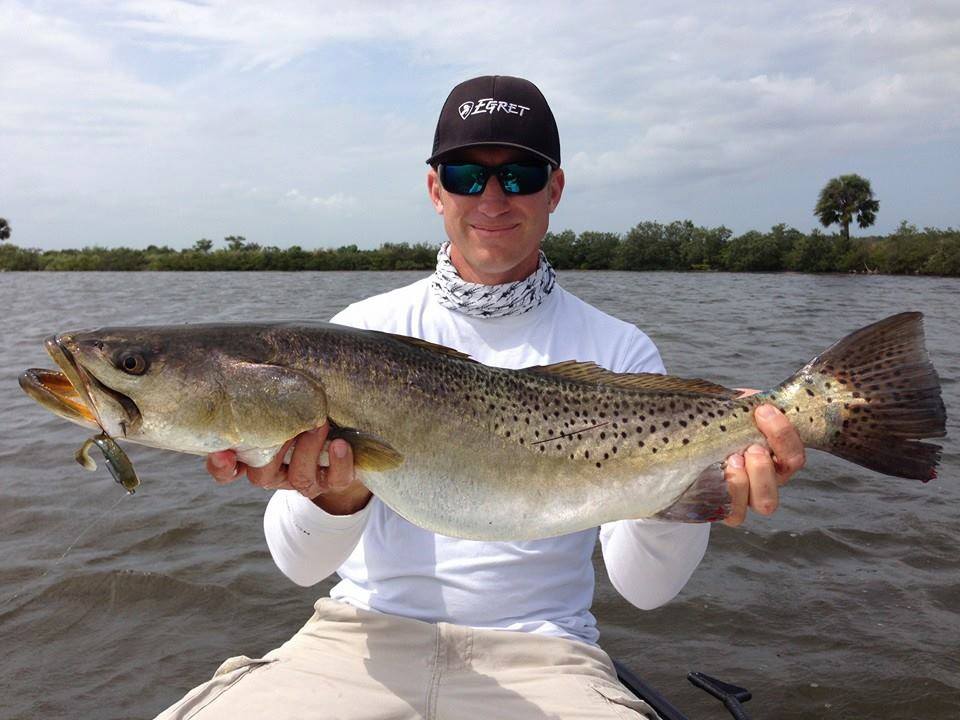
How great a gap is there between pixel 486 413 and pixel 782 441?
1210mm

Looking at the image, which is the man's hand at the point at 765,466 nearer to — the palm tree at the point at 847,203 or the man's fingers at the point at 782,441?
the man's fingers at the point at 782,441

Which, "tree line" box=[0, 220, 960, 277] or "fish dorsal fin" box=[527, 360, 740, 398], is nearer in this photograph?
"fish dorsal fin" box=[527, 360, 740, 398]

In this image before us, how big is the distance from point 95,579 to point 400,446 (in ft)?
17.0

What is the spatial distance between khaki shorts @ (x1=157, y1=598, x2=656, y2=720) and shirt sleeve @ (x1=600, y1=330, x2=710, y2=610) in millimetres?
381

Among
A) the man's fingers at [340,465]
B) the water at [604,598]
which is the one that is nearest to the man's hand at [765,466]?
the man's fingers at [340,465]

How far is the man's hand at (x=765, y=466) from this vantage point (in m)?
2.98

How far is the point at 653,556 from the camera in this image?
3412mm

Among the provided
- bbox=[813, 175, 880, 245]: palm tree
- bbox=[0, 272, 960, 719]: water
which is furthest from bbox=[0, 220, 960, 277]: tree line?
bbox=[0, 272, 960, 719]: water

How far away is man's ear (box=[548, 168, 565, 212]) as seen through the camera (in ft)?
13.6

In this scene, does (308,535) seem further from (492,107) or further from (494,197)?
(492,107)

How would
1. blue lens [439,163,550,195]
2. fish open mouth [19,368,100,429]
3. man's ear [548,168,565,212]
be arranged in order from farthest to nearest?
man's ear [548,168,565,212] → blue lens [439,163,550,195] → fish open mouth [19,368,100,429]

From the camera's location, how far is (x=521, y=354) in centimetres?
386

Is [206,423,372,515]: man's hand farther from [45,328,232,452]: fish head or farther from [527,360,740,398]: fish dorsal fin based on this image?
[527,360,740,398]: fish dorsal fin

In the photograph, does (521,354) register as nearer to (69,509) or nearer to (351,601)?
(351,601)
